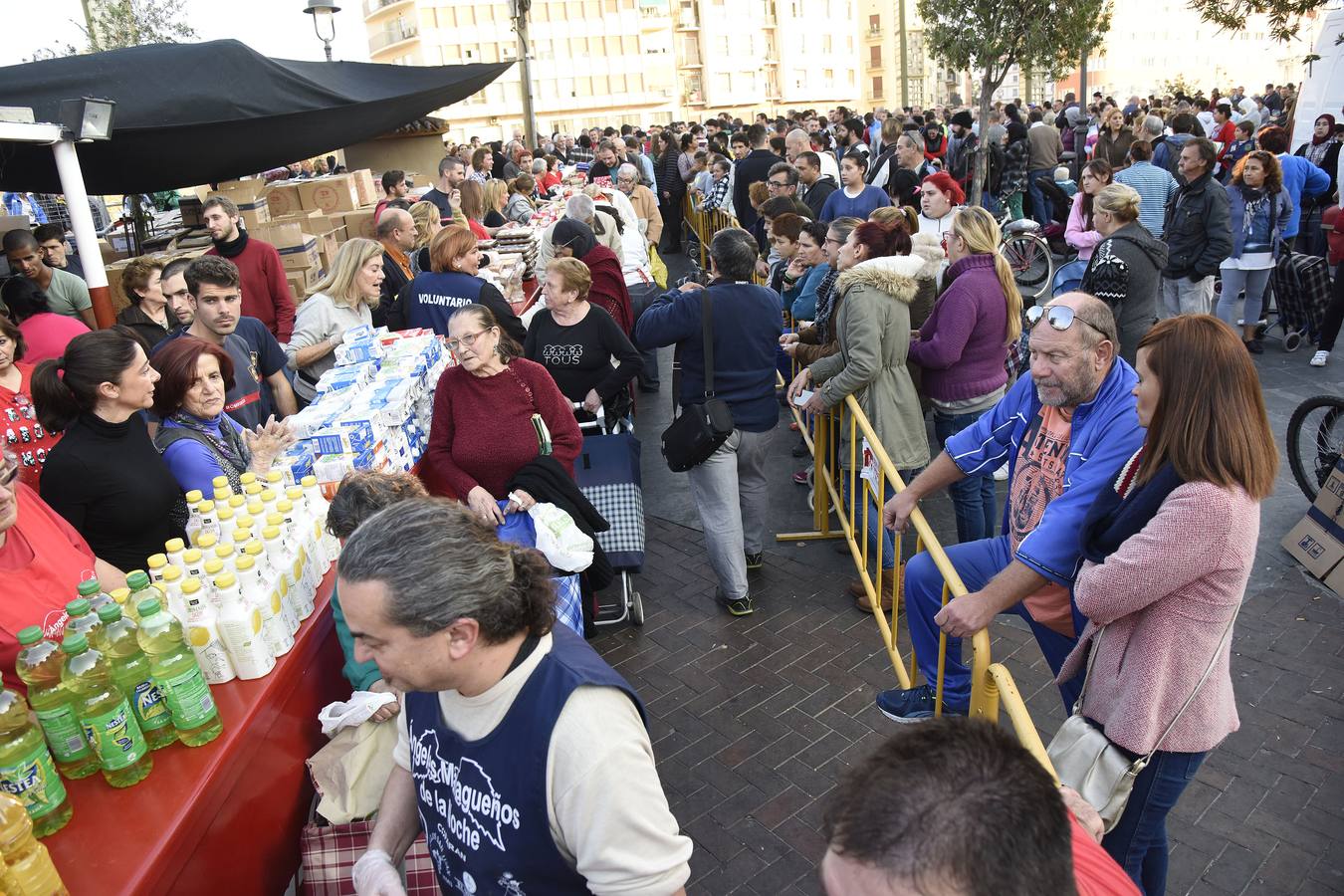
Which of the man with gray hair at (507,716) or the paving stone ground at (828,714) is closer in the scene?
the man with gray hair at (507,716)

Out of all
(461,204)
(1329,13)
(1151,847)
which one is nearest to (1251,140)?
(1329,13)

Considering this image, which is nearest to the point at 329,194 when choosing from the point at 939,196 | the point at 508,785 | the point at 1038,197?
the point at 939,196

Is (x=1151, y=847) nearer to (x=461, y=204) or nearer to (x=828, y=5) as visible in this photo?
(x=461, y=204)

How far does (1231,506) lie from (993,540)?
49.5 inches

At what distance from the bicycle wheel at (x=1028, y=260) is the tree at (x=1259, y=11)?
7.35 meters

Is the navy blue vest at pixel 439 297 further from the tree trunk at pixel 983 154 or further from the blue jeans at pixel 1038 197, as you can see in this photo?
the blue jeans at pixel 1038 197

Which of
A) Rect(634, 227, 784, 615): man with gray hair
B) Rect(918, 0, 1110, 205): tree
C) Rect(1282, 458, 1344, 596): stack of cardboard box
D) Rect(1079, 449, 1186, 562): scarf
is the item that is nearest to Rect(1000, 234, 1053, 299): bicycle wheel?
Rect(918, 0, 1110, 205): tree

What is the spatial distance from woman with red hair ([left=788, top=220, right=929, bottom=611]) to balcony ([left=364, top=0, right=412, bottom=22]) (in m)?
81.4

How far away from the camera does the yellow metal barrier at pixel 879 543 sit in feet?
8.64

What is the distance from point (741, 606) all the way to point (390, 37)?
280ft

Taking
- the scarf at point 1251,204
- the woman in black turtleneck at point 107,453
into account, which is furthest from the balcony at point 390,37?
the woman in black turtleneck at point 107,453

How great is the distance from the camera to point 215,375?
13.0 feet

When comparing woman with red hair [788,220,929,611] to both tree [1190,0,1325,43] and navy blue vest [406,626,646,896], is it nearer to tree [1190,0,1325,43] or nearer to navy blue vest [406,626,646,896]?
navy blue vest [406,626,646,896]

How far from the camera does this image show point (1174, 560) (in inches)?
97.6
